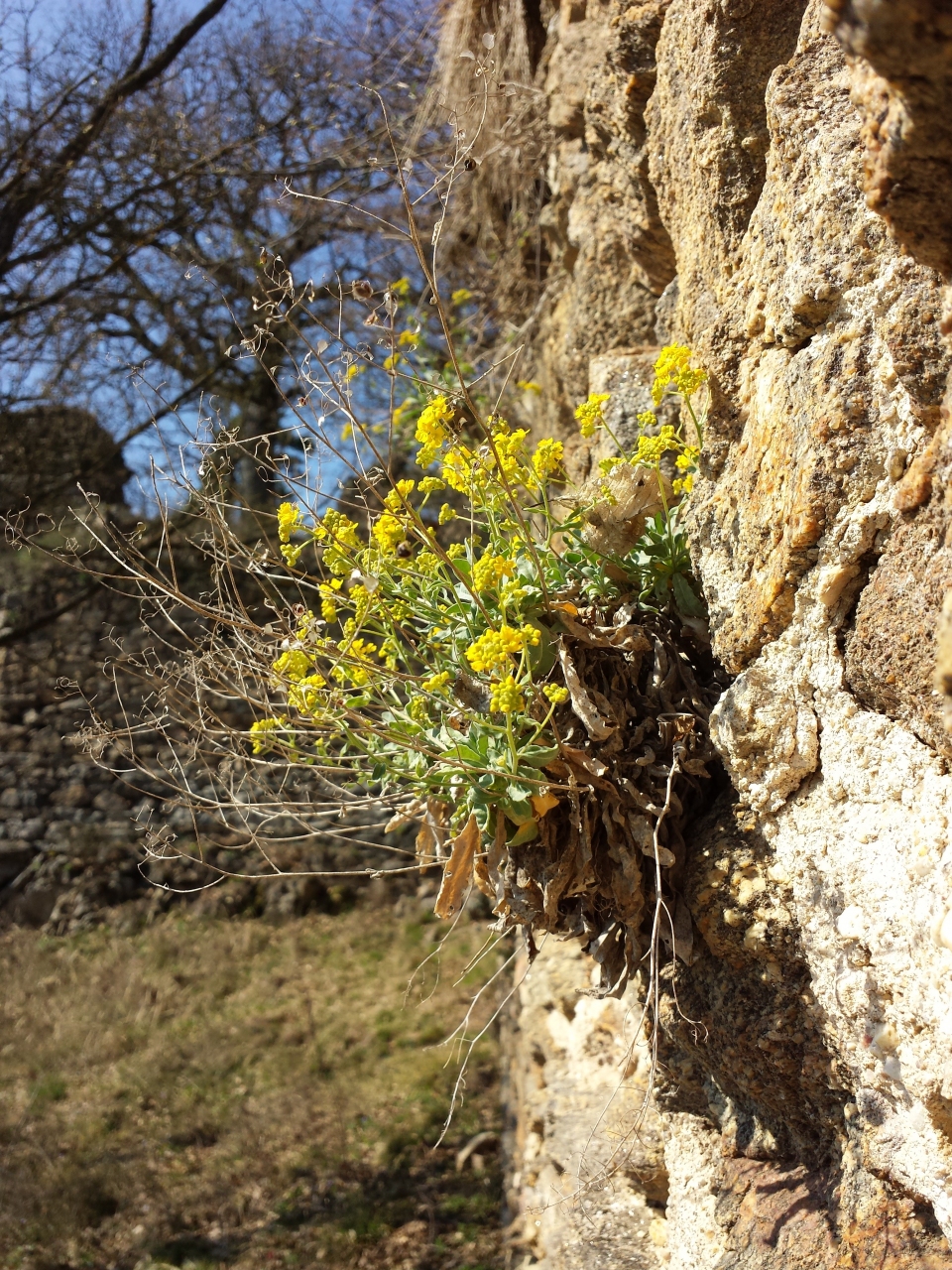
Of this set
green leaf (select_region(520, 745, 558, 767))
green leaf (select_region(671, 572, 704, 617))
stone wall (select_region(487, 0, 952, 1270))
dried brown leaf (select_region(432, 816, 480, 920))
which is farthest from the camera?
green leaf (select_region(671, 572, 704, 617))

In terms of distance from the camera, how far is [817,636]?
1374 mm

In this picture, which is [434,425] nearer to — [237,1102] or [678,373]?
[678,373]

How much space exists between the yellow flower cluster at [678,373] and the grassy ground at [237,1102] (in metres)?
2.60

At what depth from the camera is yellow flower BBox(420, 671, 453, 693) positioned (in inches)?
63.0

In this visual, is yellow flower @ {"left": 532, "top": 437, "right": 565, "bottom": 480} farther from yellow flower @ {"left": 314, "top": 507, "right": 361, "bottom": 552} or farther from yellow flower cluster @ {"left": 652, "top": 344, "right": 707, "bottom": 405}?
yellow flower @ {"left": 314, "top": 507, "right": 361, "bottom": 552}

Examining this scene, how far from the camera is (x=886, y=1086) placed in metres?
1.25

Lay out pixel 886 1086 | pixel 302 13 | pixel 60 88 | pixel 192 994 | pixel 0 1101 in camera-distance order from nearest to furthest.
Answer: pixel 886 1086 → pixel 60 88 → pixel 0 1101 → pixel 302 13 → pixel 192 994

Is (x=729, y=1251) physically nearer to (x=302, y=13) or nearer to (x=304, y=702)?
(x=304, y=702)

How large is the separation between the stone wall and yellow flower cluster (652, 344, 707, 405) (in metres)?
0.07

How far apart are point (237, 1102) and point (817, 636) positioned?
16.0 feet

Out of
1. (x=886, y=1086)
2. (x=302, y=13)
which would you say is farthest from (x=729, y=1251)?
(x=302, y=13)

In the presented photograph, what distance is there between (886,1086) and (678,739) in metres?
0.60

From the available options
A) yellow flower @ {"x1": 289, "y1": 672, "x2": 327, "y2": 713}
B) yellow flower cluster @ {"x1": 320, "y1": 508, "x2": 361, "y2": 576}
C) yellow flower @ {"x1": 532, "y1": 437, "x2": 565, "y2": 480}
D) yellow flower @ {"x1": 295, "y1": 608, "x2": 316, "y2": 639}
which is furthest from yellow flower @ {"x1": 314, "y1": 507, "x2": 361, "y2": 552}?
yellow flower @ {"x1": 532, "y1": 437, "x2": 565, "y2": 480}

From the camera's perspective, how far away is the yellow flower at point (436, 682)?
63.0 inches
